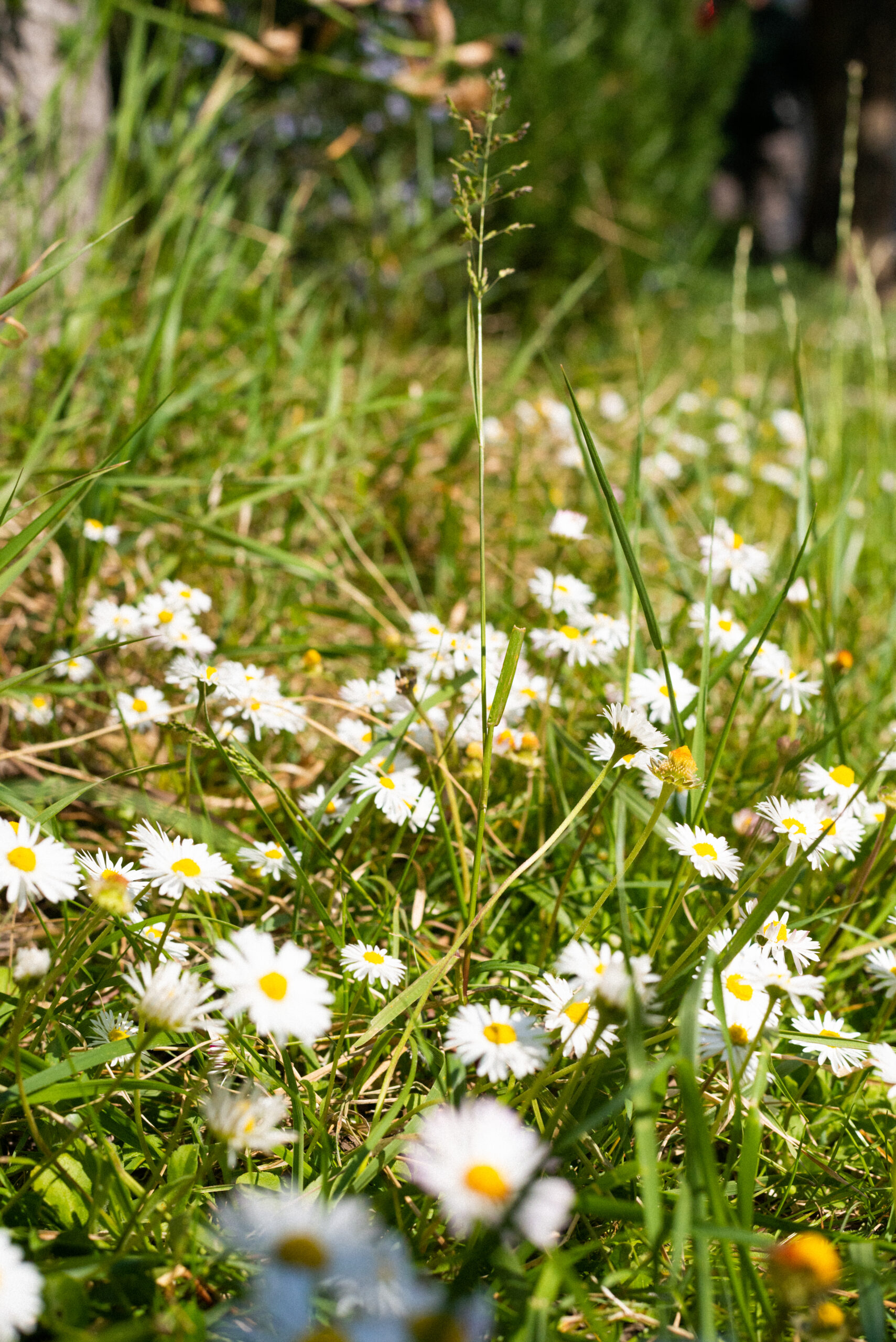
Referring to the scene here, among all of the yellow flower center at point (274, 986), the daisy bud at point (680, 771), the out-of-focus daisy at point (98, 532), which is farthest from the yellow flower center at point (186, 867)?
the out-of-focus daisy at point (98, 532)

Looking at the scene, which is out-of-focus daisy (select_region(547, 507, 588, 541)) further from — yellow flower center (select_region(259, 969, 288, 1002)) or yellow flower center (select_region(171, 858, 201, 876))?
yellow flower center (select_region(259, 969, 288, 1002))

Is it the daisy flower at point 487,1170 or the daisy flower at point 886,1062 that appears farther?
the daisy flower at point 886,1062

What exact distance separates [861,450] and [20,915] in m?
2.88

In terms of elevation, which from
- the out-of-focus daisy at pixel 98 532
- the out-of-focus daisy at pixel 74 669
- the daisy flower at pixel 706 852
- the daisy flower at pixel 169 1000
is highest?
the out-of-focus daisy at pixel 98 532

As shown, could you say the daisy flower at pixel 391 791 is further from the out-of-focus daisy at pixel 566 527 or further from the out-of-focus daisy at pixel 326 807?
the out-of-focus daisy at pixel 566 527

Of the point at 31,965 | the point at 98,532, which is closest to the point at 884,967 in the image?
the point at 31,965

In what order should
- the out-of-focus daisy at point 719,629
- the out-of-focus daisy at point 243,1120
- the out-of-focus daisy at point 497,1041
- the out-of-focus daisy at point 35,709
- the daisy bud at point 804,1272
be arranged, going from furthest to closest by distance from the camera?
the out-of-focus daisy at point 719,629 → the out-of-focus daisy at point 35,709 → the out-of-focus daisy at point 497,1041 → the out-of-focus daisy at point 243,1120 → the daisy bud at point 804,1272

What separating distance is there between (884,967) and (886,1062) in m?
0.22

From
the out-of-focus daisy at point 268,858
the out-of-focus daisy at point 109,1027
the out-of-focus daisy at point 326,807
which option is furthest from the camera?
the out-of-focus daisy at point 326,807

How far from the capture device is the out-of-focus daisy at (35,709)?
1295 millimetres

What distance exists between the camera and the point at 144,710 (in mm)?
1283

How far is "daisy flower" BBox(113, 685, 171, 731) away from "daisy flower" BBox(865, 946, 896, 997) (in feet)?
2.87

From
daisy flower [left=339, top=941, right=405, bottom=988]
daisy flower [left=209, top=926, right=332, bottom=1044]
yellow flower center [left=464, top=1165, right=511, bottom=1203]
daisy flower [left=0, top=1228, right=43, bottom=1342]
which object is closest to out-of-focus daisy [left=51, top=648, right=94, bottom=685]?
daisy flower [left=339, top=941, right=405, bottom=988]

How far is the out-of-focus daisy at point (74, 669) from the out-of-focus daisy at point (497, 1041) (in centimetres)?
79
